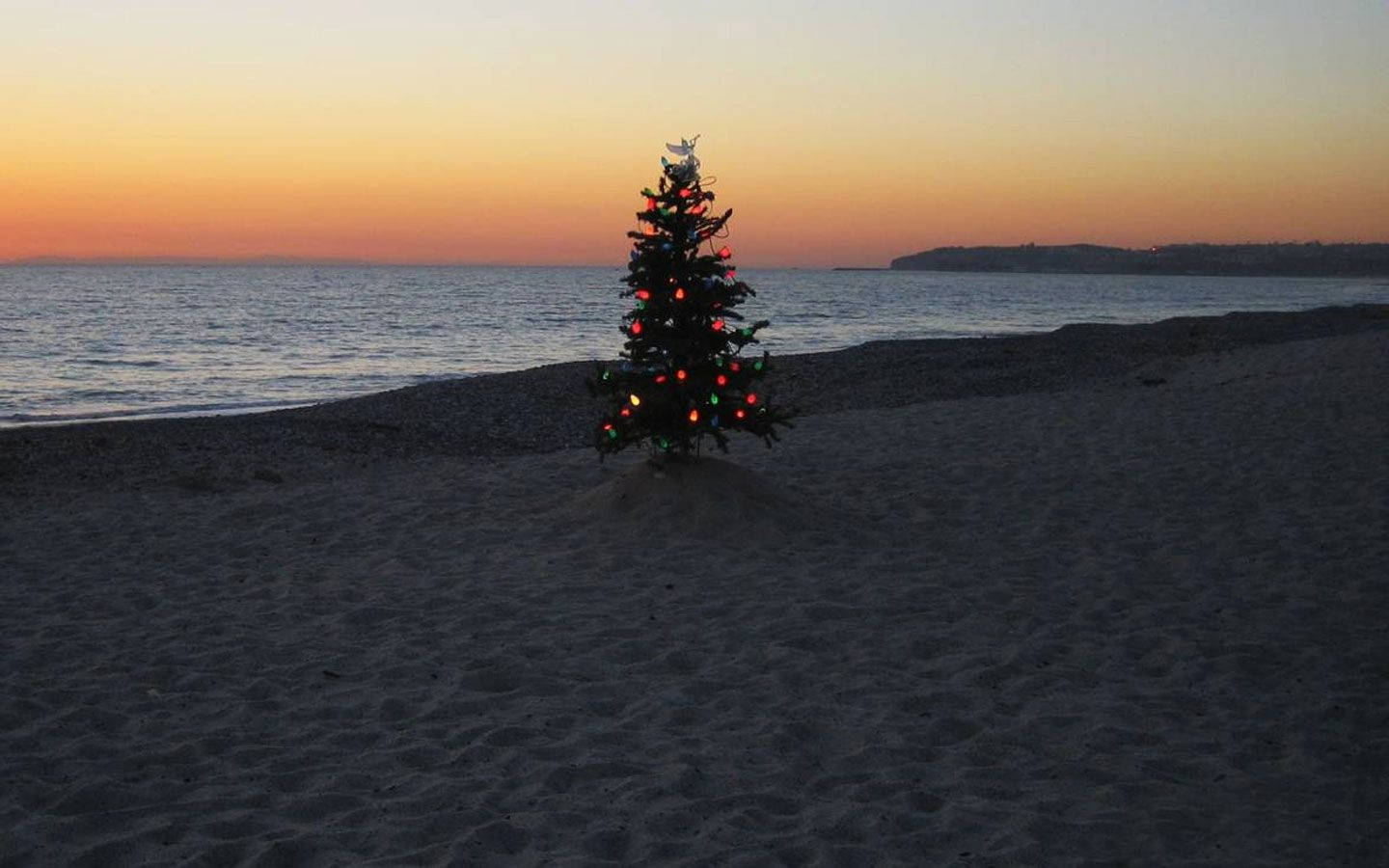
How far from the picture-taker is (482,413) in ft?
55.6

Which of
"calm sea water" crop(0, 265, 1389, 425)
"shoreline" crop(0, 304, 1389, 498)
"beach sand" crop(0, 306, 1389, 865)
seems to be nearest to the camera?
"beach sand" crop(0, 306, 1389, 865)

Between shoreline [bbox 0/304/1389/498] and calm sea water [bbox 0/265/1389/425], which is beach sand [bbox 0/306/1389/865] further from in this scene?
calm sea water [bbox 0/265/1389/425]

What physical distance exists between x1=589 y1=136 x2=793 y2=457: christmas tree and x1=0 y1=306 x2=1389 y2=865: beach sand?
577mm

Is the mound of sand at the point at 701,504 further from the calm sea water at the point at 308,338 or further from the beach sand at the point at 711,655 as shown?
the calm sea water at the point at 308,338

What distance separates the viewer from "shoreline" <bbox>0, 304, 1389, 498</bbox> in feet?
39.2

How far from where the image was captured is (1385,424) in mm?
12383

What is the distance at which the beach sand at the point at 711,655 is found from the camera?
13.6 ft

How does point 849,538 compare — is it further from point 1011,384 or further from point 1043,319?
point 1043,319

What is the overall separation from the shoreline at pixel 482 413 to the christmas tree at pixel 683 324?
1207 millimetres

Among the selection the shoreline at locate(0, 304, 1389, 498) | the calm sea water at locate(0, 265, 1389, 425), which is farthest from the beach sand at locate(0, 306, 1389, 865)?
the calm sea water at locate(0, 265, 1389, 425)

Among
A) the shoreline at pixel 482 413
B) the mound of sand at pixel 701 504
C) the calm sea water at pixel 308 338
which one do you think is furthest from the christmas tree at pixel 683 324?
the calm sea water at pixel 308 338

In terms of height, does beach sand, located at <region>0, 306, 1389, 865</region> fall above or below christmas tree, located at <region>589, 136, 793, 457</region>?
below

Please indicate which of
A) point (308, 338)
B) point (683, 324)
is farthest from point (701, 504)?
point (308, 338)

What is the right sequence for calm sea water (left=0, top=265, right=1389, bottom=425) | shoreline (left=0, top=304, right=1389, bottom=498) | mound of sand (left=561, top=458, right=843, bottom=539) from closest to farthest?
mound of sand (left=561, top=458, right=843, bottom=539), shoreline (left=0, top=304, right=1389, bottom=498), calm sea water (left=0, top=265, right=1389, bottom=425)
